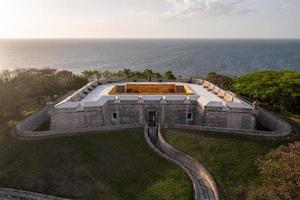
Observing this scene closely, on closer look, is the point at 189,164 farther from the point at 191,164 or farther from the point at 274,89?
the point at 274,89

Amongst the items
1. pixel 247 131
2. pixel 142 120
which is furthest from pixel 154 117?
pixel 247 131

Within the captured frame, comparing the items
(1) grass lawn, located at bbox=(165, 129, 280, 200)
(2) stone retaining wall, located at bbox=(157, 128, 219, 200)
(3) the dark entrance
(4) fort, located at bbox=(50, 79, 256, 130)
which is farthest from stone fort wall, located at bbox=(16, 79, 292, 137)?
(2) stone retaining wall, located at bbox=(157, 128, 219, 200)

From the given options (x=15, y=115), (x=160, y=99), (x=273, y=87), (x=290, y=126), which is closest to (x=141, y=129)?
(x=160, y=99)

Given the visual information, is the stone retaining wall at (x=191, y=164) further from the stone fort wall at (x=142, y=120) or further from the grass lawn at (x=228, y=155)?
the stone fort wall at (x=142, y=120)

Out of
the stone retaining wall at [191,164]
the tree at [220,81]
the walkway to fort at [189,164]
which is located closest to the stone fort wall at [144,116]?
the walkway to fort at [189,164]

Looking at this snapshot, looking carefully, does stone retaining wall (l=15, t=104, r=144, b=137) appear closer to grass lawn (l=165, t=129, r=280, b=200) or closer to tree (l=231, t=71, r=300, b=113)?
grass lawn (l=165, t=129, r=280, b=200)

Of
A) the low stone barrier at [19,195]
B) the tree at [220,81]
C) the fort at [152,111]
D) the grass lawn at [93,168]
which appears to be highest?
the fort at [152,111]
